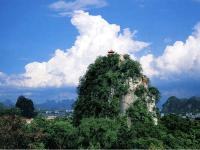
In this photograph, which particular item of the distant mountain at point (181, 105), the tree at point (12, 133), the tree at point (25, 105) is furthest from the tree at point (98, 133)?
the distant mountain at point (181, 105)

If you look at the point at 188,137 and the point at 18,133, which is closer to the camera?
the point at 18,133

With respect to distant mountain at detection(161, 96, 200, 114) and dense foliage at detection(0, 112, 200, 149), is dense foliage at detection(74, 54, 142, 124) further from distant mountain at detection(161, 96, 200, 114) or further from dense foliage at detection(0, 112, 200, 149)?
distant mountain at detection(161, 96, 200, 114)

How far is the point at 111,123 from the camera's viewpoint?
33000 mm

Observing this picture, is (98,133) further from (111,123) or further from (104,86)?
(104,86)

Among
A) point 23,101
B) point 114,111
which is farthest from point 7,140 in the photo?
point 23,101

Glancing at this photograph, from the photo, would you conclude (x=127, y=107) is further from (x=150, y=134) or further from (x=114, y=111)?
(x=150, y=134)

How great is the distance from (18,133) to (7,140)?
53.7 inches

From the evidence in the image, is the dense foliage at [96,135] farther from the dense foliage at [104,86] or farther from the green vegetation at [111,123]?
the dense foliage at [104,86]

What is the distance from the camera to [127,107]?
1439 inches

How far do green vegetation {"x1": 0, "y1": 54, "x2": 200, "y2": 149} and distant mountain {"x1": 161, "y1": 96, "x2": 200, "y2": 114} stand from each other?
4477 inches

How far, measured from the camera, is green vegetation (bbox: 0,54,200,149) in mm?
31406

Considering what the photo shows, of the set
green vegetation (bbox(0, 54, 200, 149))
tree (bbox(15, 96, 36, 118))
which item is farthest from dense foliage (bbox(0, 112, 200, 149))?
tree (bbox(15, 96, 36, 118))

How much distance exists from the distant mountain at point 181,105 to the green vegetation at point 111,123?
114m

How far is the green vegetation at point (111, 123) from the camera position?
31406 millimetres
